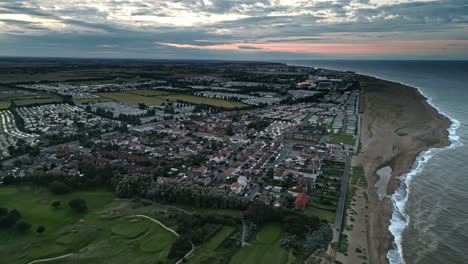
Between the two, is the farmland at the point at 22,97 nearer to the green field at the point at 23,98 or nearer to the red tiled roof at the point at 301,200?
the green field at the point at 23,98

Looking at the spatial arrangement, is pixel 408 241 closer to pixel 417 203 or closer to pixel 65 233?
pixel 417 203

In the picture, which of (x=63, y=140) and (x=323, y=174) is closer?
(x=323, y=174)

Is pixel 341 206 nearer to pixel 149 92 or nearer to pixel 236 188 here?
pixel 236 188

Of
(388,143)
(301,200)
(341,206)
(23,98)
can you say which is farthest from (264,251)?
(23,98)

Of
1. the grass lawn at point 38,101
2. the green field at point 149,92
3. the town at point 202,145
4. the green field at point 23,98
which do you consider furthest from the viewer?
the green field at point 149,92

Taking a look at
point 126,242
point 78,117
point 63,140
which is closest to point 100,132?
point 63,140

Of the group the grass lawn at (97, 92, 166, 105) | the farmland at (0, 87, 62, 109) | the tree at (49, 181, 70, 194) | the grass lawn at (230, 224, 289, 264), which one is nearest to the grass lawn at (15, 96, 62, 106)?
the farmland at (0, 87, 62, 109)

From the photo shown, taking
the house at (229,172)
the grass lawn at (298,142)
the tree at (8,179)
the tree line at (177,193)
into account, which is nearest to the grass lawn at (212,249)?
the tree line at (177,193)
